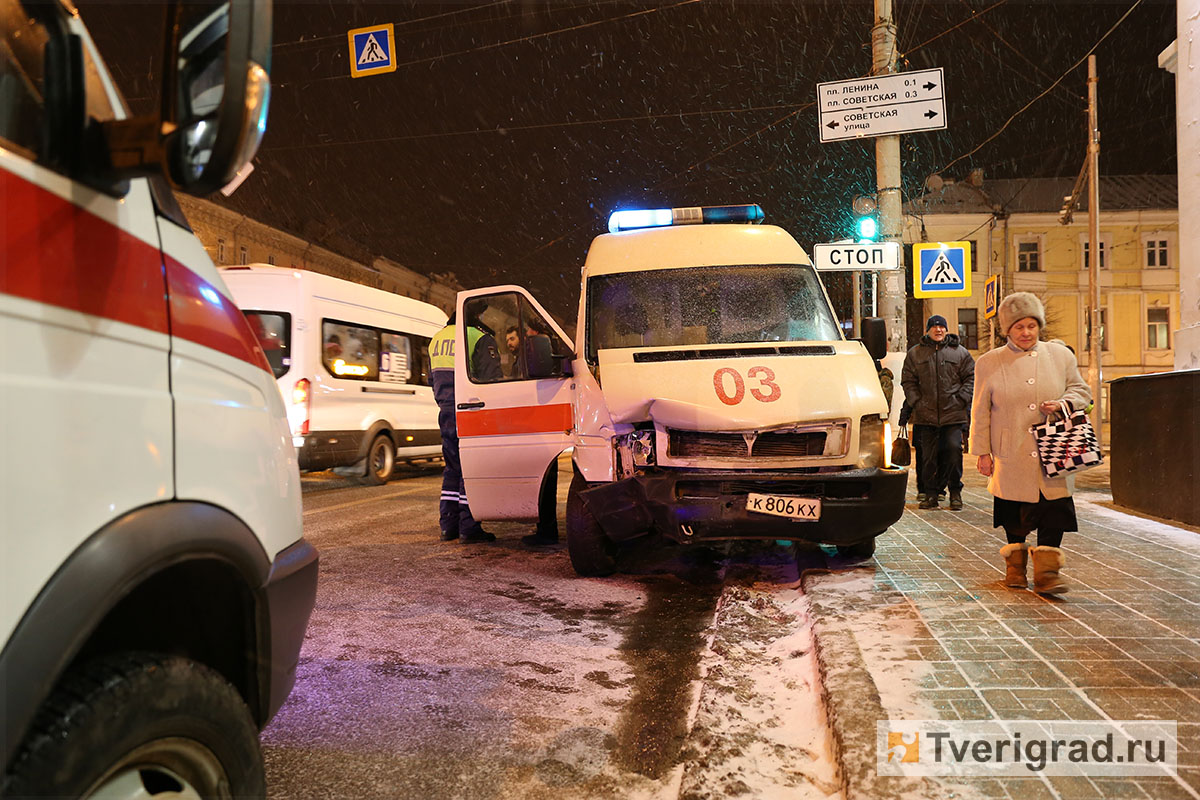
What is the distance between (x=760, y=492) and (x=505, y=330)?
2.81 metres

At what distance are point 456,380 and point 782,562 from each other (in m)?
2.91

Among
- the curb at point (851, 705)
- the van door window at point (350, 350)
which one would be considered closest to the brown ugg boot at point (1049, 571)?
the curb at point (851, 705)

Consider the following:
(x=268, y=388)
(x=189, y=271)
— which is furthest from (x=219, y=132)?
(x=268, y=388)

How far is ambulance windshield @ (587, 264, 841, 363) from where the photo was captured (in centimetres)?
587

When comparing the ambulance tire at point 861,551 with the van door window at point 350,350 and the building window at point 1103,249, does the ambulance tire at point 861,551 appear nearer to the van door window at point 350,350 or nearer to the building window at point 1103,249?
the van door window at point 350,350

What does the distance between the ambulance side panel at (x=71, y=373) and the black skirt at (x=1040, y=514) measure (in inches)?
177

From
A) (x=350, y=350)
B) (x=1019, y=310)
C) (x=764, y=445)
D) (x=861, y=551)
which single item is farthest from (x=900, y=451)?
(x=350, y=350)

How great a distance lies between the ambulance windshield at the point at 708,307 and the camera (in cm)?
587

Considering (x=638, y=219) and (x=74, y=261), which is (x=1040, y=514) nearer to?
(x=638, y=219)

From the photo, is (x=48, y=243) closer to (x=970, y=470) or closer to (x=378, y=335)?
(x=378, y=335)

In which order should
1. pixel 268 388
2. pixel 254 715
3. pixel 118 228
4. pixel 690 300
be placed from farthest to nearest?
pixel 690 300
pixel 268 388
pixel 254 715
pixel 118 228

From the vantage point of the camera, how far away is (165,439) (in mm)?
1696

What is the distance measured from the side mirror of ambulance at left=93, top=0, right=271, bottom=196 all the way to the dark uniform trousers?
599cm

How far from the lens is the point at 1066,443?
14.7 feet
